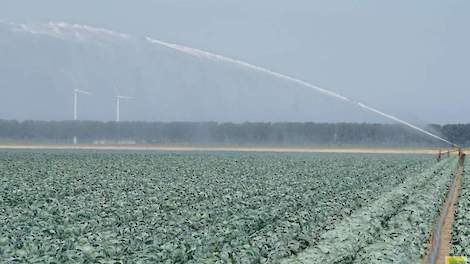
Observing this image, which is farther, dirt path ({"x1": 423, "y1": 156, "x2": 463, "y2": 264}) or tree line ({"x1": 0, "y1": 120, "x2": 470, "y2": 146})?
tree line ({"x1": 0, "y1": 120, "x2": 470, "y2": 146})

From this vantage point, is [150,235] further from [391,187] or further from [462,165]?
[462,165]

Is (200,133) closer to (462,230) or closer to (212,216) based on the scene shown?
(212,216)

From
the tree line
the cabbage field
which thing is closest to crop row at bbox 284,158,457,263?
the cabbage field

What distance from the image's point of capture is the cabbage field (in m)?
14.1

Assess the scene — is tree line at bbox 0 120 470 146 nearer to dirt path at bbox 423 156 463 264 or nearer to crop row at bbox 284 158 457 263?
dirt path at bbox 423 156 463 264

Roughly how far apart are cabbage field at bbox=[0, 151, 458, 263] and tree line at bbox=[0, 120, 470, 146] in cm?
6234

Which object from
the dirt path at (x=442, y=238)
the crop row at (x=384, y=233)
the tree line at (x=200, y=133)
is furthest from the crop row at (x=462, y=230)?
the tree line at (x=200, y=133)

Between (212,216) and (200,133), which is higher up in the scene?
(200,133)

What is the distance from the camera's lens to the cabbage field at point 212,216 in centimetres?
1411

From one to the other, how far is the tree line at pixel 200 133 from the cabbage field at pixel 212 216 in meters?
62.3

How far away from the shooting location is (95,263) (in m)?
12.7

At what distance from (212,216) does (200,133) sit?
83.7 meters

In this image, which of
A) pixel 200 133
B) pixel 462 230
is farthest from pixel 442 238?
pixel 200 133

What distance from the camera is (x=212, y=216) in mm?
20625
